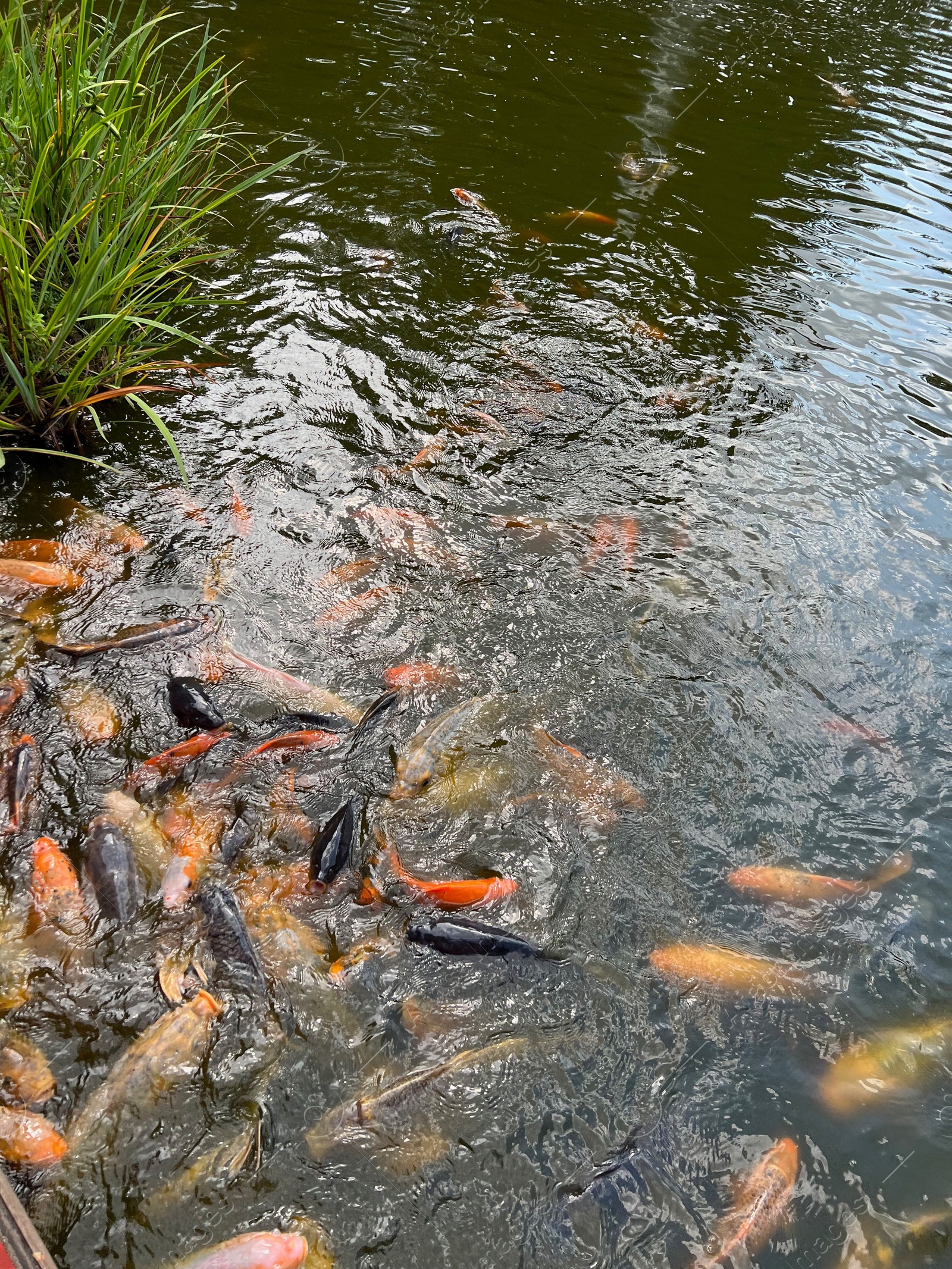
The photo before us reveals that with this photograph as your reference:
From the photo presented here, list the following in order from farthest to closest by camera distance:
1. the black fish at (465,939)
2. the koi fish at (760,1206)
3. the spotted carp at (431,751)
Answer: the spotted carp at (431,751) < the black fish at (465,939) < the koi fish at (760,1206)

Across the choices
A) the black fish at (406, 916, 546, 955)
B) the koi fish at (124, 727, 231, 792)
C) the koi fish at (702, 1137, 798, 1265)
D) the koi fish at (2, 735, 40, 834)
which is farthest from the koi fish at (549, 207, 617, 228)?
the koi fish at (702, 1137, 798, 1265)

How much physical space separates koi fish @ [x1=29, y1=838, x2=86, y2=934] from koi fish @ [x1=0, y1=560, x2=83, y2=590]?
47.0 inches

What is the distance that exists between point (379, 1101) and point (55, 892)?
3.50ft

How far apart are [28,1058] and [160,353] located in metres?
3.63

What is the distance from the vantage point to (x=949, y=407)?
5562 millimetres

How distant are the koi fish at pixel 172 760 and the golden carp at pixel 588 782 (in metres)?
1.14

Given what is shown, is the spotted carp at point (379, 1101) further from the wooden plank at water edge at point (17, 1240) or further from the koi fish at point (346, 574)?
the koi fish at point (346, 574)

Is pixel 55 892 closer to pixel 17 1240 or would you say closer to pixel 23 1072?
pixel 23 1072

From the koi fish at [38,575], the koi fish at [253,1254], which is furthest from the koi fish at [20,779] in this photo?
the koi fish at [253,1254]

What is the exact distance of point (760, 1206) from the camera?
2.21m

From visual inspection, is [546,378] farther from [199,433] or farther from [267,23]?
[267,23]

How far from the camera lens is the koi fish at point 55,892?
243cm

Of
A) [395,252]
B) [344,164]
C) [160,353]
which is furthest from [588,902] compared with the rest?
[344,164]

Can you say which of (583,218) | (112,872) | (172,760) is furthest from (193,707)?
(583,218)
